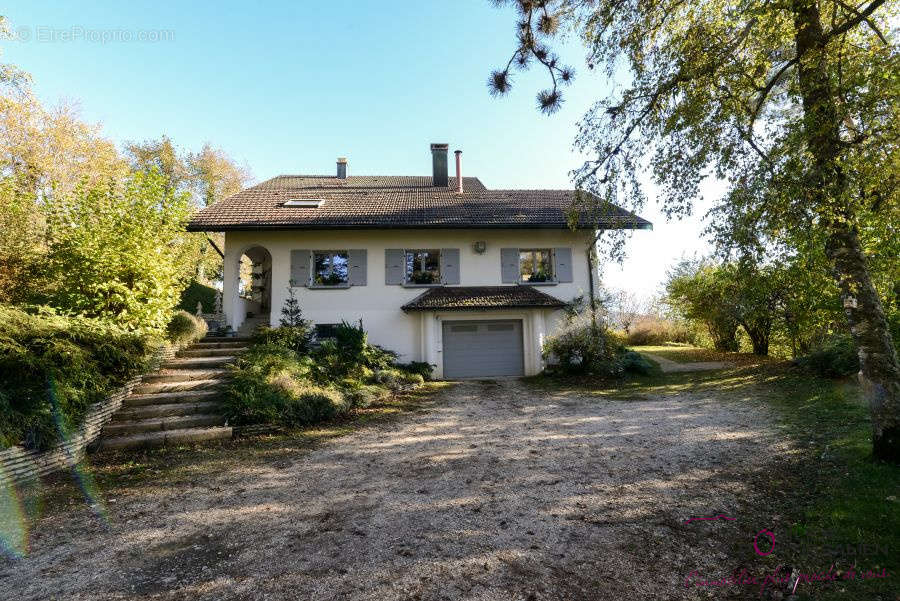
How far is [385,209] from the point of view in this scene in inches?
525

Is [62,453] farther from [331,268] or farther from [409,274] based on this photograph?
[409,274]

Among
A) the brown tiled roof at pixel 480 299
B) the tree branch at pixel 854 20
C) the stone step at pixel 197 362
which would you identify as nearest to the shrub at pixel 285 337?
the stone step at pixel 197 362

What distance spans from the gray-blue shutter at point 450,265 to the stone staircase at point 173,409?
6623 millimetres

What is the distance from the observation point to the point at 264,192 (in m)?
14.5

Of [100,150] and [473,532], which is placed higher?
[100,150]

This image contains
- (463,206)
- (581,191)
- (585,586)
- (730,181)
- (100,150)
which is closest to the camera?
(585,586)

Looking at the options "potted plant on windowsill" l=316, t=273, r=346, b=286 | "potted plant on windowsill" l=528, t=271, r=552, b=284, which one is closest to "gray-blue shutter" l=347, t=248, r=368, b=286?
"potted plant on windowsill" l=316, t=273, r=346, b=286

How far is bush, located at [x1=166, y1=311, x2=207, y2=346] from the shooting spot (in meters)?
8.46

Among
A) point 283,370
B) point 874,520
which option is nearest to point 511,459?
point 874,520

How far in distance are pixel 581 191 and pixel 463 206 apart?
8.17m

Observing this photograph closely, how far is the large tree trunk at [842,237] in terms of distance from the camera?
12.4ft

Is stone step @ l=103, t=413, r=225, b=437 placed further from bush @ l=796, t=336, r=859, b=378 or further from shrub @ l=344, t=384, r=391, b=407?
bush @ l=796, t=336, r=859, b=378

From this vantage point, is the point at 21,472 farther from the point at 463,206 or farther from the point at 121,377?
the point at 463,206

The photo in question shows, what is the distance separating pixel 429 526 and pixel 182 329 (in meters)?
7.82
